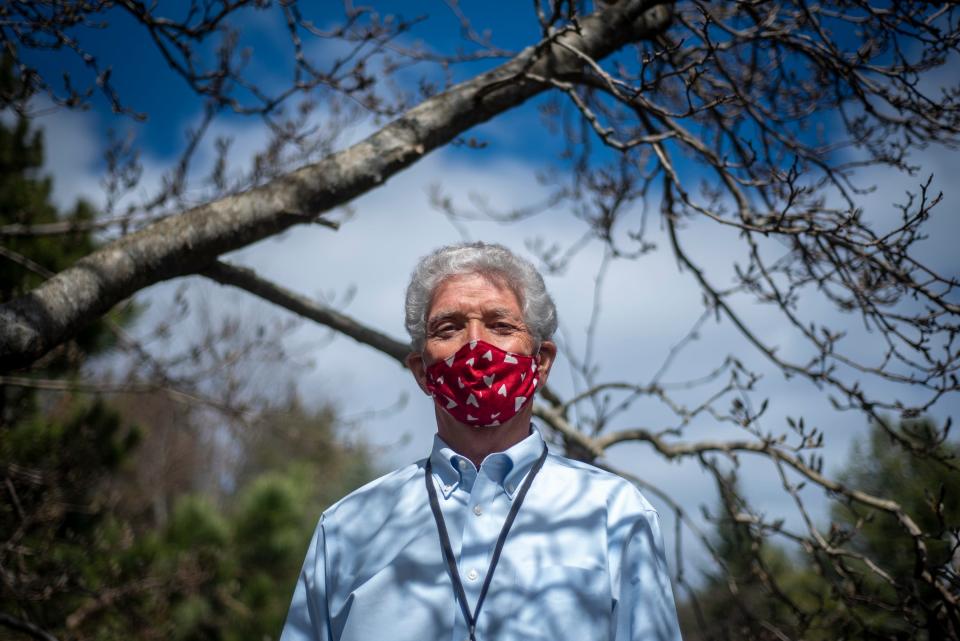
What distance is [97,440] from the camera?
25.8ft

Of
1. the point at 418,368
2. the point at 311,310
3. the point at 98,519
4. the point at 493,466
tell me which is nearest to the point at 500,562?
the point at 493,466

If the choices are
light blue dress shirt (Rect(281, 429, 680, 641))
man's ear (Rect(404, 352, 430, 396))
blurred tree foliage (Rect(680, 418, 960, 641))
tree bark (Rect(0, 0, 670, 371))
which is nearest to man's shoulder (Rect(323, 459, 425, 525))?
light blue dress shirt (Rect(281, 429, 680, 641))

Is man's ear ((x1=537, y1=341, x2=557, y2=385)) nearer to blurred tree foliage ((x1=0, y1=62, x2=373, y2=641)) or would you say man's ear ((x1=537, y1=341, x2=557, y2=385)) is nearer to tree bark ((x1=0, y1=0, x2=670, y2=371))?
tree bark ((x1=0, y1=0, x2=670, y2=371))

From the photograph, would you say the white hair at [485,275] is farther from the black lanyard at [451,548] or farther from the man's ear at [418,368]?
the black lanyard at [451,548]

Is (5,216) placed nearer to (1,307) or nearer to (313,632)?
(1,307)

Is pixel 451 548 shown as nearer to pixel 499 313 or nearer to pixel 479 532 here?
pixel 479 532

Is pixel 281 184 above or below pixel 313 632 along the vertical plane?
above

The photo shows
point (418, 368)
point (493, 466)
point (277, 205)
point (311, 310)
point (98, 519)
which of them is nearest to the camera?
point (493, 466)

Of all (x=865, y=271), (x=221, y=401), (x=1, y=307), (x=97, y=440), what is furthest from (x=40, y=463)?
(x=865, y=271)

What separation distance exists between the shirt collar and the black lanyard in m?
0.02

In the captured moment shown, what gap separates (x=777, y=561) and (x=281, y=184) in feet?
57.9

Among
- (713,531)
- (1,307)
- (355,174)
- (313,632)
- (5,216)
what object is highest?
(5,216)

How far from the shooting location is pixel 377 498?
6.74ft

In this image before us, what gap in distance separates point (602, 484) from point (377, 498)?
24.1 inches
